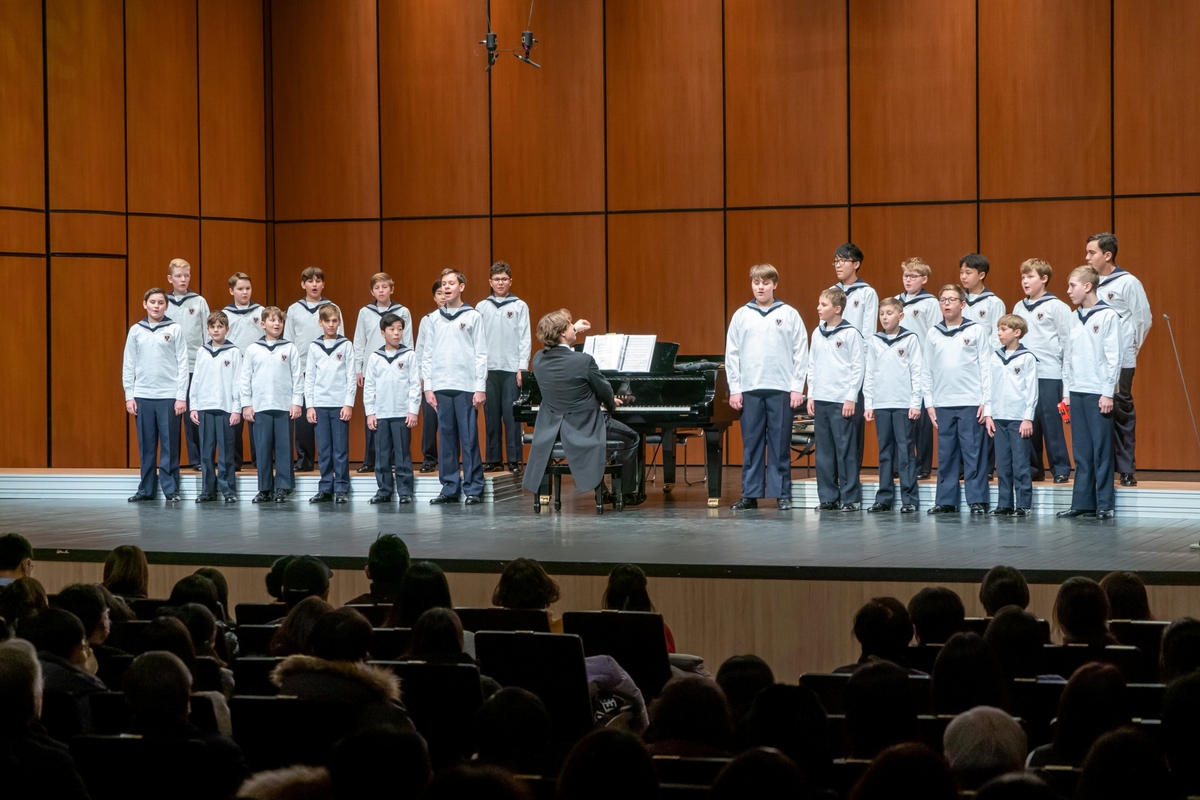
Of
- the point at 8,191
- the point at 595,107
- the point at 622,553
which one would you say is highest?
the point at 595,107

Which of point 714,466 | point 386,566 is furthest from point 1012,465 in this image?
point 386,566

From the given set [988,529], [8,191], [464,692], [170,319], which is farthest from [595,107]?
[464,692]

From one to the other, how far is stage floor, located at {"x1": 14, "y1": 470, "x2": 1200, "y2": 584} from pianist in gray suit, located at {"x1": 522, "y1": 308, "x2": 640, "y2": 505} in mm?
392

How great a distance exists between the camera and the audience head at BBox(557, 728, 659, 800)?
76.9 inches

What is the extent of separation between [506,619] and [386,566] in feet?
2.62

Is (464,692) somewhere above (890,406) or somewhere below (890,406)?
below

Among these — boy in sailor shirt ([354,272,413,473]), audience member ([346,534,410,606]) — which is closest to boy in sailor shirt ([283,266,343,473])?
boy in sailor shirt ([354,272,413,473])

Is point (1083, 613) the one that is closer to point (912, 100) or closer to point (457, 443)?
point (457, 443)

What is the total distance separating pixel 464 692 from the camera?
341 centimetres

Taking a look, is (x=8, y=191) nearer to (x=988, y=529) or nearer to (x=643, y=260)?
(x=643, y=260)

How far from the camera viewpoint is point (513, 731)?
276 cm

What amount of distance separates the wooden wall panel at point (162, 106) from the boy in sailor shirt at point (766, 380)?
6.34 m

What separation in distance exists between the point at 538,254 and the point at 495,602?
8.54 metres

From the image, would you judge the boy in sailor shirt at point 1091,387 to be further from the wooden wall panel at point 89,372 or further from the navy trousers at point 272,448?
the wooden wall panel at point 89,372
